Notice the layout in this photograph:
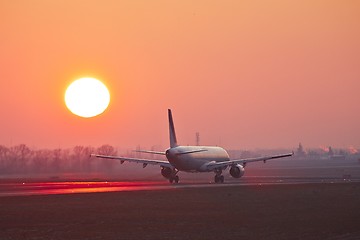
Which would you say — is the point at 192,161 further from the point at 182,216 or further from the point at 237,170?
the point at 182,216

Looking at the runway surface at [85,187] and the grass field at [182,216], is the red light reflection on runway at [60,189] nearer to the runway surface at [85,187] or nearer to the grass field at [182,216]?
the runway surface at [85,187]

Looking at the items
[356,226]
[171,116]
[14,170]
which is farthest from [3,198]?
[14,170]

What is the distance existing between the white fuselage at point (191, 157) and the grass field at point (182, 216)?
2690cm

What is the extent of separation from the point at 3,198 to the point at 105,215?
14479 millimetres

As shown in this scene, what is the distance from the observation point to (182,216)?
39.8 m

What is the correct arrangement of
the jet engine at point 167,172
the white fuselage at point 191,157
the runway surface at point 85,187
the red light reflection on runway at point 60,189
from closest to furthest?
the red light reflection on runway at point 60,189, the runway surface at point 85,187, the white fuselage at point 191,157, the jet engine at point 167,172

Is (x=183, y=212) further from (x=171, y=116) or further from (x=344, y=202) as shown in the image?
(x=171, y=116)

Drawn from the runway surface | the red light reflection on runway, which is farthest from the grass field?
the runway surface

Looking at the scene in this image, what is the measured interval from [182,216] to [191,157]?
155ft

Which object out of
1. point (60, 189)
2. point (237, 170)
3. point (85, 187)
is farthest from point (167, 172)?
point (60, 189)

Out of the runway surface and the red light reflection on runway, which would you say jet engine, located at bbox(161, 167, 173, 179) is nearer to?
the runway surface

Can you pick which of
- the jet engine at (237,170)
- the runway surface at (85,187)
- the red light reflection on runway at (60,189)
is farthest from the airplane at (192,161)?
the red light reflection on runway at (60,189)

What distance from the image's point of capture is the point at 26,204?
46688mm

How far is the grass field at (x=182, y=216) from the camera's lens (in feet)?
107
